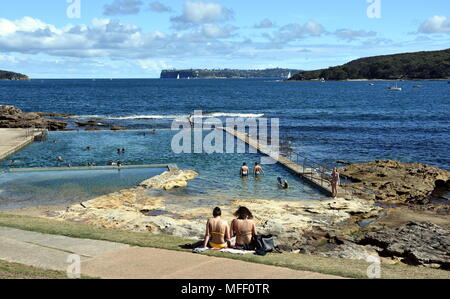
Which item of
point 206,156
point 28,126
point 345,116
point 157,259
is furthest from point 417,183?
point 345,116

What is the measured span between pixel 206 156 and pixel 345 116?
4617 cm

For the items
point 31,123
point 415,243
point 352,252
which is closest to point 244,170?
point 415,243

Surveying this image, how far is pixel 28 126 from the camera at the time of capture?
55.0 meters

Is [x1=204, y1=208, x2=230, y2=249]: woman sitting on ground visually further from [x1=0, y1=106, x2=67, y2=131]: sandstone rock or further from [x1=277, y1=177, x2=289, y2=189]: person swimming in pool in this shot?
[x1=0, y1=106, x2=67, y2=131]: sandstone rock

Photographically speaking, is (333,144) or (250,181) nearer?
(250,181)

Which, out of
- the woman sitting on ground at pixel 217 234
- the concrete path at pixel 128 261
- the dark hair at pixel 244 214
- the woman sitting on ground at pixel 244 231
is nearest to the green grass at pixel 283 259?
the concrete path at pixel 128 261

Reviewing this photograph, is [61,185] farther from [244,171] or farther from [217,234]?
[217,234]

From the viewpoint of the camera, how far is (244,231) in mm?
11828

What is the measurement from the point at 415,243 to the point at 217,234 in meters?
7.15

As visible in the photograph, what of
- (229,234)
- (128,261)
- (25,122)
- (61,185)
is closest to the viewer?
(128,261)

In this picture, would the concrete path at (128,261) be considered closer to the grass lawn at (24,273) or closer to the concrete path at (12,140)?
the grass lawn at (24,273)

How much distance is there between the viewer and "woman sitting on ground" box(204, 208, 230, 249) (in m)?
11.7
